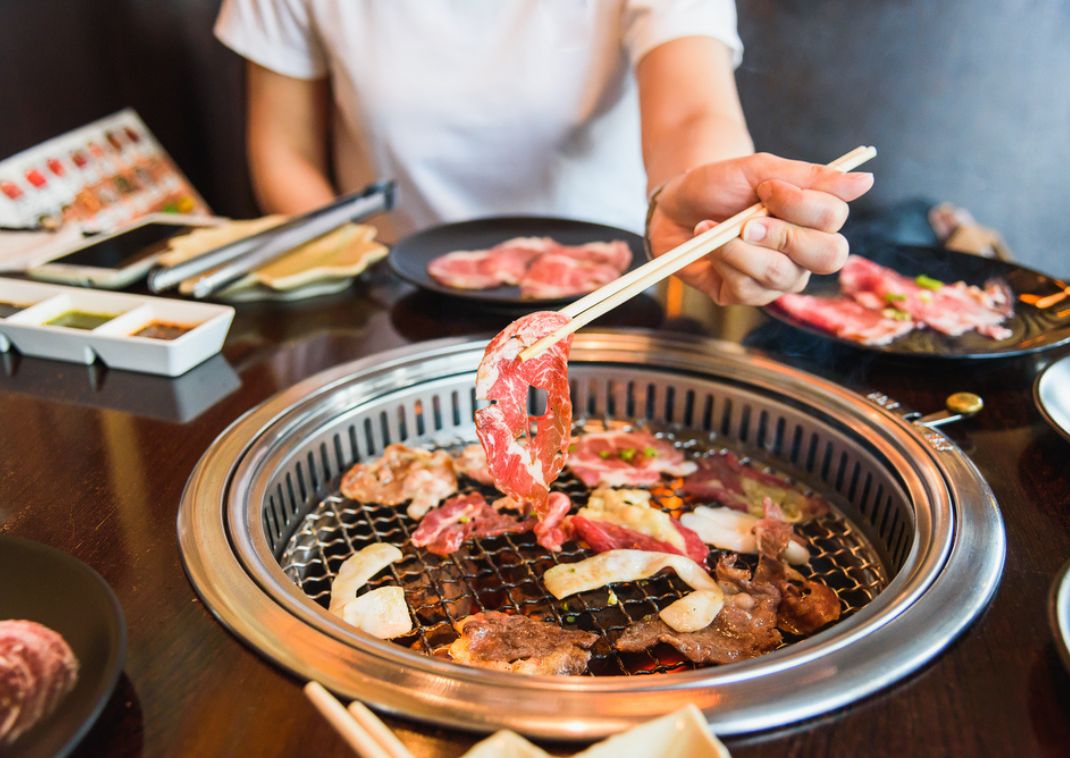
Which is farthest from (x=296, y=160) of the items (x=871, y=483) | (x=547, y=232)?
(x=871, y=483)

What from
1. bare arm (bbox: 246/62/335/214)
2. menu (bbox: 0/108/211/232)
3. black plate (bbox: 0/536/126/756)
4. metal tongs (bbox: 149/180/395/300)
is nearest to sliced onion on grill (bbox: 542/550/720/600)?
black plate (bbox: 0/536/126/756)

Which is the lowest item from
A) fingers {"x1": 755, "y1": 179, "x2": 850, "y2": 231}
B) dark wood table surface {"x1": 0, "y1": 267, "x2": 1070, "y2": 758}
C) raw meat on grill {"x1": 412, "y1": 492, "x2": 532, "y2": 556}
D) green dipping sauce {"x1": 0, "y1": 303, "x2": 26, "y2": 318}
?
raw meat on grill {"x1": 412, "y1": 492, "x2": 532, "y2": 556}

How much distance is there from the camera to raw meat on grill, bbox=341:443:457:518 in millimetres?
2072

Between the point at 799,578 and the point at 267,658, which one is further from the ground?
the point at 267,658

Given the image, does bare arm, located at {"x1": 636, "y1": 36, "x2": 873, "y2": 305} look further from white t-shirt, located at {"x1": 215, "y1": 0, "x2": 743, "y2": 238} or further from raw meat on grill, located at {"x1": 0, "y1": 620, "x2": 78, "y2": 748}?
raw meat on grill, located at {"x1": 0, "y1": 620, "x2": 78, "y2": 748}

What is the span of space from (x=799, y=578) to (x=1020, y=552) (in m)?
0.43

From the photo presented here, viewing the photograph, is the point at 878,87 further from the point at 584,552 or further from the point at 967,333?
the point at 584,552

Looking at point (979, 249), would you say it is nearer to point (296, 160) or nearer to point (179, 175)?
point (296, 160)

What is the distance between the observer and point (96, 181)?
450 cm

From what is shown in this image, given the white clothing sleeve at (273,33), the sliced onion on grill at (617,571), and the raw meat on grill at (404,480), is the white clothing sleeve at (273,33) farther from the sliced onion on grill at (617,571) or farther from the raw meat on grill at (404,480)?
the sliced onion on grill at (617,571)

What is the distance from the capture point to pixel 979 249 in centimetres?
467

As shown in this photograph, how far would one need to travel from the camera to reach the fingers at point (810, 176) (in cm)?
179

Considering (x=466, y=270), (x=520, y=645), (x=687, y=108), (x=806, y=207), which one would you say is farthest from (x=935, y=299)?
(x=520, y=645)

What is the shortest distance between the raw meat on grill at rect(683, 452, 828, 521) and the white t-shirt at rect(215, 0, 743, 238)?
172 centimetres
